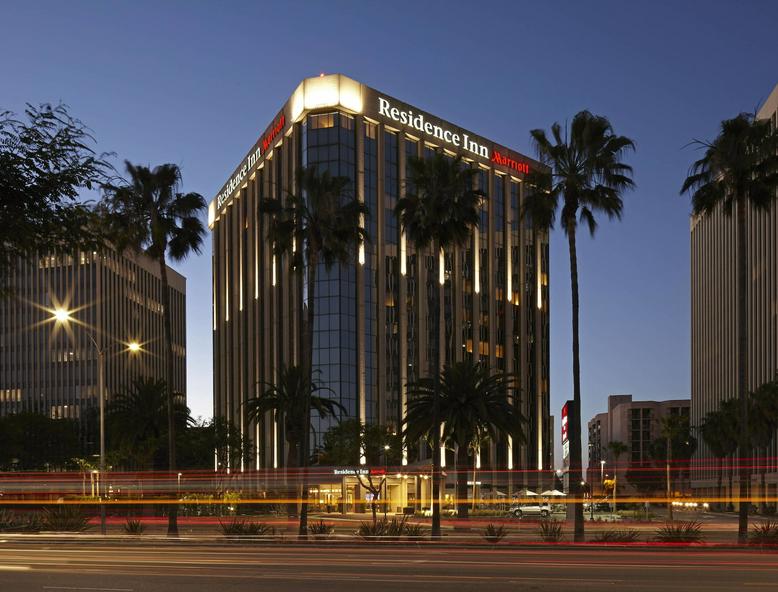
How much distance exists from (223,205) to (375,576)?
388ft

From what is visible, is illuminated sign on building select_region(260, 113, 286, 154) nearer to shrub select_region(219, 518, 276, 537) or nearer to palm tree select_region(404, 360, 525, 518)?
palm tree select_region(404, 360, 525, 518)

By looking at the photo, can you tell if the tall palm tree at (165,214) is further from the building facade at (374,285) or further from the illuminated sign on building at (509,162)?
the illuminated sign on building at (509,162)

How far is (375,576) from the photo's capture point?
855 inches

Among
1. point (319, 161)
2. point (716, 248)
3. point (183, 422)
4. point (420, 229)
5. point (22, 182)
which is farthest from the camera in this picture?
point (716, 248)

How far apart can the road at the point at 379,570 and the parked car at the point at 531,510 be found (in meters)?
39.3

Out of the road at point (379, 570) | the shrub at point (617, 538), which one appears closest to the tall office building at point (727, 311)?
the shrub at point (617, 538)

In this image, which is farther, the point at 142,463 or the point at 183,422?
the point at 142,463

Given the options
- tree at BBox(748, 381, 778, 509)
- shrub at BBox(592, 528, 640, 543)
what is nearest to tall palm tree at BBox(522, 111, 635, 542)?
shrub at BBox(592, 528, 640, 543)

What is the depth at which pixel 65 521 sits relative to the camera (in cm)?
4628

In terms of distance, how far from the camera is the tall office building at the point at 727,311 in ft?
347

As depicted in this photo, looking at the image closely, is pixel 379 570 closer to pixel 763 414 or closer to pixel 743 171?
pixel 743 171

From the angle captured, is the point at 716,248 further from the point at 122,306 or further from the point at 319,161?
the point at 122,306

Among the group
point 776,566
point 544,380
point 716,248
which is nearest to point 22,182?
point 776,566

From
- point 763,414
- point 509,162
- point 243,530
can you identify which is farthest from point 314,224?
point 509,162
